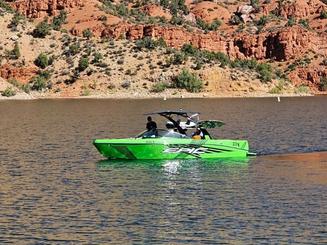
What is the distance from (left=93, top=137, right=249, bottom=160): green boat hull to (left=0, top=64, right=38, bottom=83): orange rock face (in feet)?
343

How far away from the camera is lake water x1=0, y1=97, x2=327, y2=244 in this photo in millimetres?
30031

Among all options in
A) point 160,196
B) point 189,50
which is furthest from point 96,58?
point 160,196

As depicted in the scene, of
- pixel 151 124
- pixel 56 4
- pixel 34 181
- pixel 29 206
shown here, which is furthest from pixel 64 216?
pixel 56 4

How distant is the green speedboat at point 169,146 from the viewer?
4875 centimetres

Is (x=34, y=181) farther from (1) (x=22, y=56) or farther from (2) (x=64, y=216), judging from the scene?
(1) (x=22, y=56)

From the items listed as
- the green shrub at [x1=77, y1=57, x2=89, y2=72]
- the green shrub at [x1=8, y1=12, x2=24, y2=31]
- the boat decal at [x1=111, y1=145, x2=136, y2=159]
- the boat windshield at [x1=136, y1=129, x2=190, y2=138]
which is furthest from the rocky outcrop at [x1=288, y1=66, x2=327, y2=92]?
the boat decal at [x1=111, y1=145, x2=136, y2=159]

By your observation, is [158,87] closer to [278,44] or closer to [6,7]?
[6,7]

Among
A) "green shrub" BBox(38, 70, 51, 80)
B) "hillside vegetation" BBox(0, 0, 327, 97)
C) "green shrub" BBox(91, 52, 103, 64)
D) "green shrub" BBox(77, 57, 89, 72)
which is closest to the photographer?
"hillside vegetation" BBox(0, 0, 327, 97)

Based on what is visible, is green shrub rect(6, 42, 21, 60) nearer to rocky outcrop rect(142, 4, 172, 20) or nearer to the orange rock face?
the orange rock face

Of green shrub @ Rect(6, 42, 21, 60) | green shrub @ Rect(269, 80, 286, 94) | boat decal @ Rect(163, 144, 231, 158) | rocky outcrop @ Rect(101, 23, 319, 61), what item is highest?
rocky outcrop @ Rect(101, 23, 319, 61)

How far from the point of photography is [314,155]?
53.2 meters

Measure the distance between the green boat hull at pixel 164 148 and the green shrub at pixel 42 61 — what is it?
350 feet

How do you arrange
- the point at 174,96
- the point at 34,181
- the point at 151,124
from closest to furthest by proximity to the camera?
the point at 34,181
the point at 151,124
the point at 174,96

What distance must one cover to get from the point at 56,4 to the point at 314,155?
425ft
